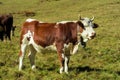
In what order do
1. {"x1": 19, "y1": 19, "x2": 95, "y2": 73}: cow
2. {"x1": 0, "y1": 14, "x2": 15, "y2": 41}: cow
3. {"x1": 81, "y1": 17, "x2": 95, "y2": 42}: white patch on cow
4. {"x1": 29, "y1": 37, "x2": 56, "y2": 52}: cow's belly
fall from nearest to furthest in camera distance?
1. {"x1": 81, "y1": 17, "x2": 95, "y2": 42}: white patch on cow
2. {"x1": 19, "y1": 19, "x2": 95, "y2": 73}: cow
3. {"x1": 29, "y1": 37, "x2": 56, "y2": 52}: cow's belly
4. {"x1": 0, "y1": 14, "x2": 15, "y2": 41}: cow

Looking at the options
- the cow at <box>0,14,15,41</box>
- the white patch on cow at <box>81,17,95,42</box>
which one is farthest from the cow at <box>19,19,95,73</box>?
the cow at <box>0,14,15,41</box>

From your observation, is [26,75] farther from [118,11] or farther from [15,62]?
[118,11]

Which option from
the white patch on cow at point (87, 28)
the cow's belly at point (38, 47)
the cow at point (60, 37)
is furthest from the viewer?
the cow's belly at point (38, 47)

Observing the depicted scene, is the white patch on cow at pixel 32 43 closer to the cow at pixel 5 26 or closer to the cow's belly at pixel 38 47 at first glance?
the cow's belly at pixel 38 47

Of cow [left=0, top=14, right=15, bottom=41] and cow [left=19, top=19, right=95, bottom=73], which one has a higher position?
cow [left=19, top=19, right=95, bottom=73]

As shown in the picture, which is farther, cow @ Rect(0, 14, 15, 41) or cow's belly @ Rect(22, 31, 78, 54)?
cow @ Rect(0, 14, 15, 41)

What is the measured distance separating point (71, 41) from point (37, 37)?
1254 millimetres

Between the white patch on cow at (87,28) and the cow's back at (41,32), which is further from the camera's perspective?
the cow's back at (41,32)

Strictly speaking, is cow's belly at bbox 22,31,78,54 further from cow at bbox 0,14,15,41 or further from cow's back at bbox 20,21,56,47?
cow at bbox 0,14,15,41

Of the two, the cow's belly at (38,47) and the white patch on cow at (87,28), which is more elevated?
the white patch on cow at (87,28)

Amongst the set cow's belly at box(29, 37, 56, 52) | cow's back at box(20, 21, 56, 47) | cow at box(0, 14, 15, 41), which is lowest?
cow at box(0, 14, 15, 41)

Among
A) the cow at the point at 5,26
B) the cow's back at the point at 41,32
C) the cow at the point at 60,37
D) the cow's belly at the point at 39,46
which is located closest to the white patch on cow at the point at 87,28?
the cow at the point at 60,37

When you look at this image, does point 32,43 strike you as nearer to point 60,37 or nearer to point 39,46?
point 39,46

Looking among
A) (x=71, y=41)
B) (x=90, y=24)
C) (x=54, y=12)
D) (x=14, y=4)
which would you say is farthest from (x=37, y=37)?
(x=14, y=4)
